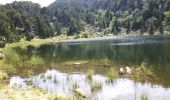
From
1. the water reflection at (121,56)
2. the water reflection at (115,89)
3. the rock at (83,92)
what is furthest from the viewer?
the water reflection at (121,56)

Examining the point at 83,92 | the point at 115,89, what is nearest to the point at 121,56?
the point at 115,89

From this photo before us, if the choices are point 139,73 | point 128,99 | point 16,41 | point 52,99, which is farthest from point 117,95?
point 16,41

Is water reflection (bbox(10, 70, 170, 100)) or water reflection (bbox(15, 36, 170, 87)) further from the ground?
water reflection (bbox(10, 70, 170, 100))

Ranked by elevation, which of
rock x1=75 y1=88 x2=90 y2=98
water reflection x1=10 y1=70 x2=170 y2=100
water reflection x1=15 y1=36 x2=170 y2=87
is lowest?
water reflection x1=15 y1=36 x2=170 y2=87

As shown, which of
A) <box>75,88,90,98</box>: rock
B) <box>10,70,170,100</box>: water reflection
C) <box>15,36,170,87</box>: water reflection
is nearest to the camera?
<box>10,70,170,100</box>: water reflection

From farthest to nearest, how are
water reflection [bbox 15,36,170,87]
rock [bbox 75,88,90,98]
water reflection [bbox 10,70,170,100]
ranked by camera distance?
water reflection [bbox 15,36,170,87]
rock [bbox 75,88,90,98]
water reflection [bbox 10,70,170,100]

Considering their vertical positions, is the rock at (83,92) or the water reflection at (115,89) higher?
the rock at (83,92)

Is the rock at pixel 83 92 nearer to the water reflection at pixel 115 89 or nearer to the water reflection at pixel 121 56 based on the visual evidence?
the water reflection at pixel 115 89

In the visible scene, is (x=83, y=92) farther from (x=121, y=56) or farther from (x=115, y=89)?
(x=121, y=56)

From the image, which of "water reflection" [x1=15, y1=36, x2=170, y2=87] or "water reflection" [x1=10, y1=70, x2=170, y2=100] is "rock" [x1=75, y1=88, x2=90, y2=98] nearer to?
"water reflection" [x1=10, y1=70, x2=170, y2=100]

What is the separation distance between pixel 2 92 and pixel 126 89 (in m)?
11.6

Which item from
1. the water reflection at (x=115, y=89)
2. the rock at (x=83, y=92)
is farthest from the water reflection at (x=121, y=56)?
the rock at (x=83, y=92)

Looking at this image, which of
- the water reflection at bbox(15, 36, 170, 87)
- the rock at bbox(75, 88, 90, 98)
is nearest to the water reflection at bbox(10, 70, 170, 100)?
the rock at bbox(75, 88, 90, 98)

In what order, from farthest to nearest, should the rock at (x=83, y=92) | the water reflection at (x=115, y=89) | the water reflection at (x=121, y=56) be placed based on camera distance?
the water reflection at (x=121, y=56) < the rock at (x=83, y=92) < the water reflection at (x=115, y=89)
